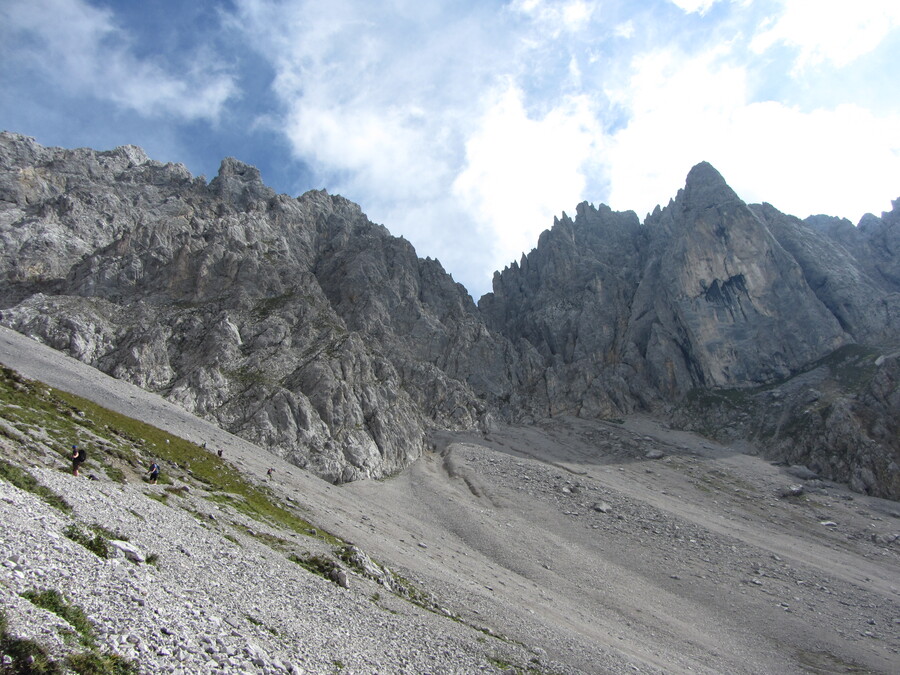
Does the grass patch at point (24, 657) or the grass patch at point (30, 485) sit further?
the grass patch at point (30, 485)

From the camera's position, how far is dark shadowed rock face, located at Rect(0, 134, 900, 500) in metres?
97.4

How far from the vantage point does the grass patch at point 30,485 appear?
20648 mm

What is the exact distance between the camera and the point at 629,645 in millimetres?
38438

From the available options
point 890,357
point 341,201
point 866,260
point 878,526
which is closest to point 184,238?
point 341,201

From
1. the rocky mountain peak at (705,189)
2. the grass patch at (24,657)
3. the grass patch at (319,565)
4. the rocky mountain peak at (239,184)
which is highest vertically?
the rocky mountain peak at (705,189)

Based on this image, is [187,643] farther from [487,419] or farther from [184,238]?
[184,238]

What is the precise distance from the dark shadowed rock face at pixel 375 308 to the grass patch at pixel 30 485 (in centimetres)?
6421

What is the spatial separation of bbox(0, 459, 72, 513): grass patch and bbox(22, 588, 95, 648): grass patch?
9.27 m

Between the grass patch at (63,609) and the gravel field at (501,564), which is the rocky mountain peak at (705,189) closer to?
the gravel field at (501,564)

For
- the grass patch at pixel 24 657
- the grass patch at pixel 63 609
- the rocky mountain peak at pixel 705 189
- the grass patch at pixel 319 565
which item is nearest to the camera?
the grass patch at pixel 24 657

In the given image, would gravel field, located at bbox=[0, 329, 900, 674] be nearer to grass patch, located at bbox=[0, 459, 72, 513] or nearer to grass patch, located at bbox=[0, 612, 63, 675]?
grass patch, located at bbox=[0, 612, 63, 675]

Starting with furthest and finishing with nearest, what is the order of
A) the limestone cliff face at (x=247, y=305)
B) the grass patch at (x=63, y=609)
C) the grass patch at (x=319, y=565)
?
the limestone cliff face at (x=247, y=305) < the grass patch at (x=319, y=565) < the grass patch at (x=63, y=609)

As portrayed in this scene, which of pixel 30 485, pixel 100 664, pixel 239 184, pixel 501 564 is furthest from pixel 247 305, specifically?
pixel 100 664

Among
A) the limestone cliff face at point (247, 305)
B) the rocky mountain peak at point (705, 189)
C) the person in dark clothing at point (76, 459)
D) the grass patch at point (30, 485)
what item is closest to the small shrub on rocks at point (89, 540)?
the grass patch at point (30, 485)
